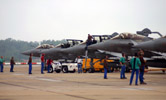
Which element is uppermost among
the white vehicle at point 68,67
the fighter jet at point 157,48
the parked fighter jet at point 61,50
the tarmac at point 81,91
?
the parked fighter jet at point 61,50

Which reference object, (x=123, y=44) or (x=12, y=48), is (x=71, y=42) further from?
(x=12, y=48)

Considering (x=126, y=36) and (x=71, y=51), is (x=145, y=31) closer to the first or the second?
(x=126, y=36)

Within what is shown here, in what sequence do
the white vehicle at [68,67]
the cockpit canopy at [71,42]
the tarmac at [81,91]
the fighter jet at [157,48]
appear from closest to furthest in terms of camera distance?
1. the tarmac at [81,91]
2. the fighter jet at [157,48]
3. the white vehicle at [68,67]
4. the cockpit canopy at [71,42]

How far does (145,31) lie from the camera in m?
34.5

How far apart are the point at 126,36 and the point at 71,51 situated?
26.7 feet

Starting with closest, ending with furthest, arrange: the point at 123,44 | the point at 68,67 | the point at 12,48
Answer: the point at 123,44 < the point at 68,67 < the point at 12,48

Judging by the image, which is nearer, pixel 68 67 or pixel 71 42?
pixel 68 67

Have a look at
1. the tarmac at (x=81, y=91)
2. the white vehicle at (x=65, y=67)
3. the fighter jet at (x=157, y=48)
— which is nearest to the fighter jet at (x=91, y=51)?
the white vehicle at (x=65, y=67)

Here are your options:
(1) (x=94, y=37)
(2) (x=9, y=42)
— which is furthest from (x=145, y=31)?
(2) (x=9, y=42)

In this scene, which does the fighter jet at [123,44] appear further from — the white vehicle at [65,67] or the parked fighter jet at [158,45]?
the parked fighter jet at [158,45]

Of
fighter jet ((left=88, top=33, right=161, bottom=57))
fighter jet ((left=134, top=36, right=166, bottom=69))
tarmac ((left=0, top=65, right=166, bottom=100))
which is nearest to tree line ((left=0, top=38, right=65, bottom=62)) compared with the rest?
fighter jet ((left=88, top=33, right=161, bottom=57))

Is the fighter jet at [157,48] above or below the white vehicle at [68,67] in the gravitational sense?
above

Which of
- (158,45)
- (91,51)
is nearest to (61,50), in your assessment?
(91,51)

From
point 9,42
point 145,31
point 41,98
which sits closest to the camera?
point 41,98
